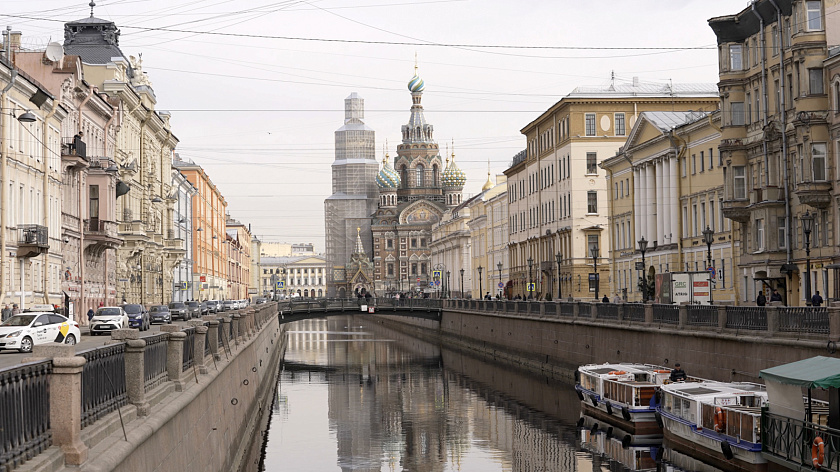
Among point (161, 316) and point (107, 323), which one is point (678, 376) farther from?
point (161, 316)

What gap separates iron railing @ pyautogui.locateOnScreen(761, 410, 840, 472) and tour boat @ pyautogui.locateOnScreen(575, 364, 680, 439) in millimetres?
9618

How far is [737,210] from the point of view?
167ft

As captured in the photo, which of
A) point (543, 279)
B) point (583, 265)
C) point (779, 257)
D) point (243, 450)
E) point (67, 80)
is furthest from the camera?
point (543, 279)

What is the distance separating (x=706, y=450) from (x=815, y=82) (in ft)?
71.9

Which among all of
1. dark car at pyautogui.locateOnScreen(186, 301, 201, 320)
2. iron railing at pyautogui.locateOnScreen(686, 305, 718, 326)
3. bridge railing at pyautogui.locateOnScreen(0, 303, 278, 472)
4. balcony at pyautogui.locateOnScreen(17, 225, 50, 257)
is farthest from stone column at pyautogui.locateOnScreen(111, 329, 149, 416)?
dark car at pyautogui.locateOnScreen(186, 301, 201, 320)

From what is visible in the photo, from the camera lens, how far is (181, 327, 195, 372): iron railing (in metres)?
21.6

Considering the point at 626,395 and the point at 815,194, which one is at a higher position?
the point at 815,194

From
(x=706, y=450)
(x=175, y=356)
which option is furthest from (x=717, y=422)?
(x=175, y=356)

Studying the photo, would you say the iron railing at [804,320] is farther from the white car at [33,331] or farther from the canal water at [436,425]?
the white car at [33,331]

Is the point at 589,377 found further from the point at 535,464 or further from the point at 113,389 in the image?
the point at 113,389

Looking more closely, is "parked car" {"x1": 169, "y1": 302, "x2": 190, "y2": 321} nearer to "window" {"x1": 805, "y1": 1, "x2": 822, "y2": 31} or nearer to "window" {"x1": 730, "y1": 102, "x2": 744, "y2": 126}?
"window" {"x1": 730, "y1": 102, "x2": 744, "y2": 126}

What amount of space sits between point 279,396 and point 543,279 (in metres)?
49.5

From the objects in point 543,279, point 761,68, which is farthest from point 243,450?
point 543,279

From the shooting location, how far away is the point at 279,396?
51.8 metres
